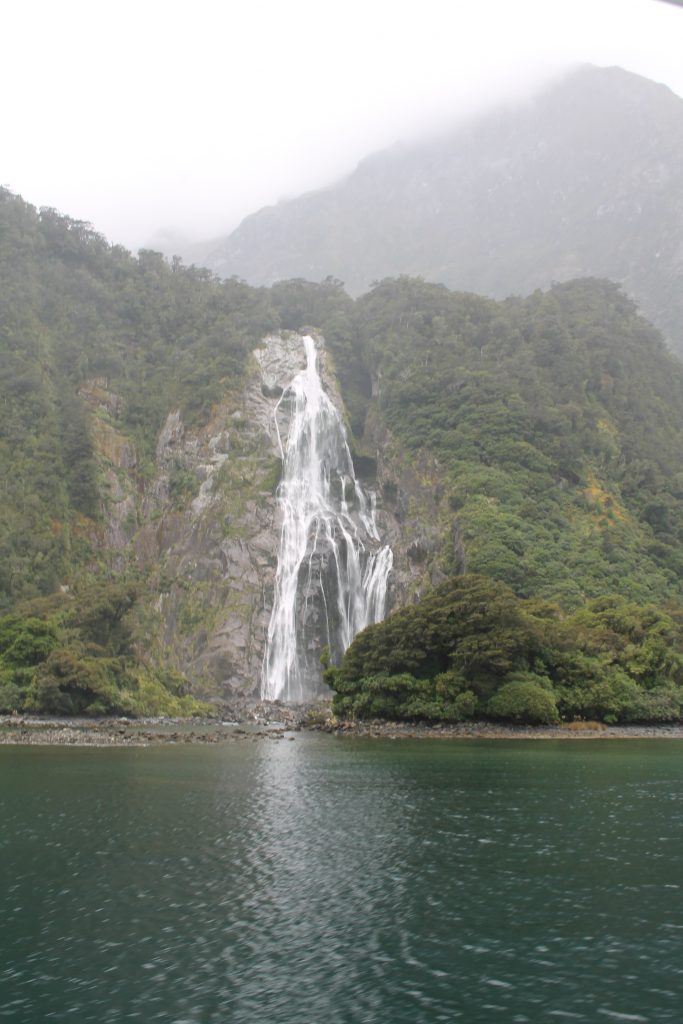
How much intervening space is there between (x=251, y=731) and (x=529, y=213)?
15686cm

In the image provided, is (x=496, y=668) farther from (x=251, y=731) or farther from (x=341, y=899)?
(x=341, y=899)

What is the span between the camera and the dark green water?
9.10 metres

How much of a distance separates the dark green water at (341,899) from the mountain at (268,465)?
63.4ft

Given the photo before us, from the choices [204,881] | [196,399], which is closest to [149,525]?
[196,399]

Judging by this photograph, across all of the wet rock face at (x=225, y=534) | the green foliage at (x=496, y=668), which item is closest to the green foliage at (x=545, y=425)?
the wet rock face at (x=225, y=534)

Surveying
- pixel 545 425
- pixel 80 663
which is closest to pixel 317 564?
pixel 545 425

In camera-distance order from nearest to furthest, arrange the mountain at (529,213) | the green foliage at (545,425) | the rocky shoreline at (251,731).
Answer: the rocky shoreline at (251,731), the green foliage at (545,425), the mountain at (529,213)

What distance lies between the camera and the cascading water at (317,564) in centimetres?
5938

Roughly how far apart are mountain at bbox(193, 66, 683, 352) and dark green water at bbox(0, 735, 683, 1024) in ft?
397

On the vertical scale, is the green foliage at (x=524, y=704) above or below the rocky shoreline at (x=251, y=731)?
above

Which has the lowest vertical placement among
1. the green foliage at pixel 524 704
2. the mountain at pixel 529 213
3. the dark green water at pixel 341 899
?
the dark green water at pixel 341 899

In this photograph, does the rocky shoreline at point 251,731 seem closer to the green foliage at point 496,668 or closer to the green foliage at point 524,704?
the green foliage at point 524,704

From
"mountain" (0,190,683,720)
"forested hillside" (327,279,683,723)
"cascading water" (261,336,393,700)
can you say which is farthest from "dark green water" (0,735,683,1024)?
"cascading water" (261,336,393,700)

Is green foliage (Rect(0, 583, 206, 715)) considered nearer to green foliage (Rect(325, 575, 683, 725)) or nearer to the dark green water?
green foliage (Rect(325, 575, 683, 725))
